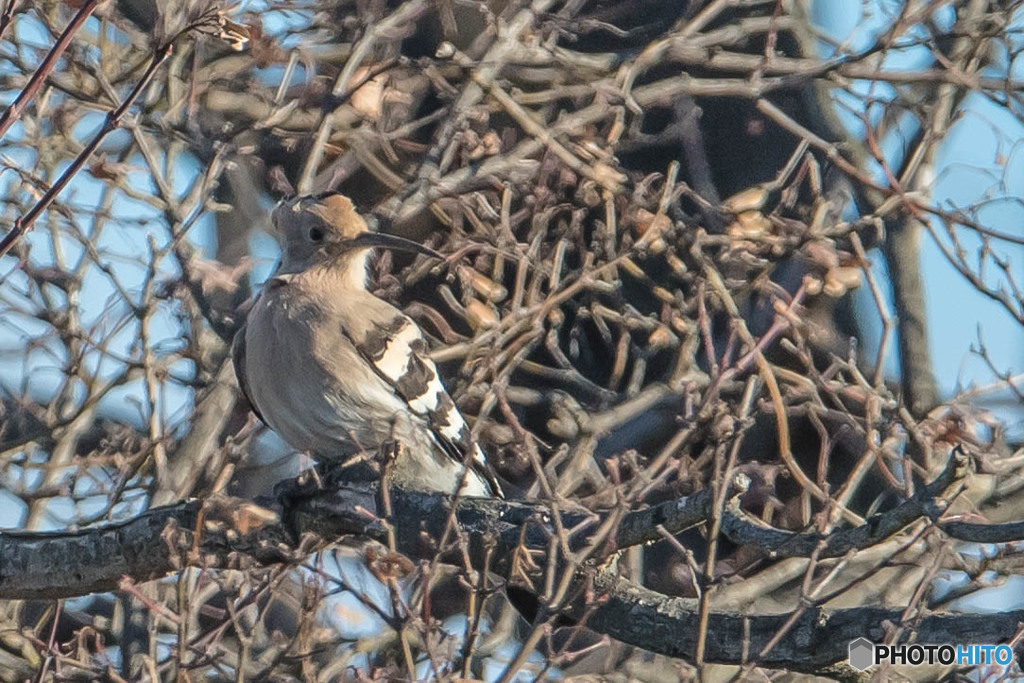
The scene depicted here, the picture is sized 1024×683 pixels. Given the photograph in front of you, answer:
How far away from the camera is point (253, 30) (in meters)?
4.63

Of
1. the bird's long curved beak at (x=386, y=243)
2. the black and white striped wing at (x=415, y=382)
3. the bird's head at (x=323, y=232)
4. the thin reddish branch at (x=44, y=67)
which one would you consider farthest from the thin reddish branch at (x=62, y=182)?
the bird's head at (x=323, y=232)

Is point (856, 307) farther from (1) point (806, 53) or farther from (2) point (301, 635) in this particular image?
(2) point (301, 635)

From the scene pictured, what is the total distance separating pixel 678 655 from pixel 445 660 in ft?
1.81

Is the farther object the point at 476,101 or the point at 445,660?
the point at 476,101

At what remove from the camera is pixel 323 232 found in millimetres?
4562

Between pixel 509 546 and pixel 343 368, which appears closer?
pixel 509 546

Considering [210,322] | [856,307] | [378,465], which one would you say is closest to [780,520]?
[856,307]

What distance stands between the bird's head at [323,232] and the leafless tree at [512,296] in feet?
0.91

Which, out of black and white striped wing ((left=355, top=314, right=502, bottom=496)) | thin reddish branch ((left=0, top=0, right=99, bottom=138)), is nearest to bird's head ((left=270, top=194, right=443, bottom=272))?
black and white striped wing ((left=355, top=314, right=502, bottom=496))

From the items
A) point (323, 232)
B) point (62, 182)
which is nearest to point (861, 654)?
point (62, 182)

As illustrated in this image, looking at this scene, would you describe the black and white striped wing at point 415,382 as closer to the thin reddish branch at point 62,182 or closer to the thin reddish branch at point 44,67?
the thin reddish branch at point 62,182

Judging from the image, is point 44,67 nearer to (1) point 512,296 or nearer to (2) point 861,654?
(2) point 861,654

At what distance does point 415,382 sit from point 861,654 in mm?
1845

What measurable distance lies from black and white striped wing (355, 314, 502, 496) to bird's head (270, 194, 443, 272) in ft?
1.00
